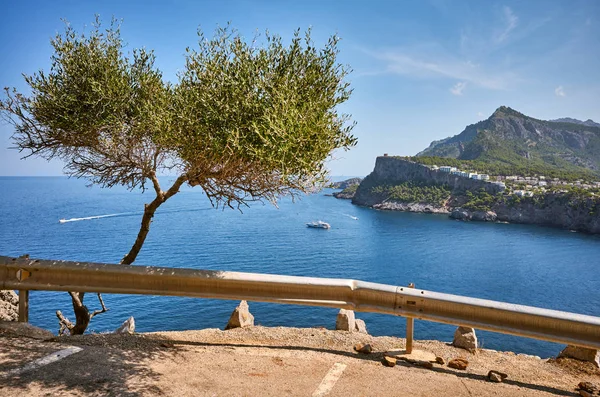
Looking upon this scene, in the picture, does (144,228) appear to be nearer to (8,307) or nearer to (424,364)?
(8,307)

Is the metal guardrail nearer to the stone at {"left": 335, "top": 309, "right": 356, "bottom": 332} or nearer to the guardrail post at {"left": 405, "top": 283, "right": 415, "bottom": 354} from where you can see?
the guardrail post at {"left": 405, "top": 283, "right": 415, "bottom": 354}

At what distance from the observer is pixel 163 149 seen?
909cm

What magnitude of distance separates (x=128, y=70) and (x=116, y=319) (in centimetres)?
3380

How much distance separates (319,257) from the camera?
2781 inches

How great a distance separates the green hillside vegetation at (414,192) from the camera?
15975 centimetres

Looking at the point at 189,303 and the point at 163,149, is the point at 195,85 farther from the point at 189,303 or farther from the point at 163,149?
the point at 189,303

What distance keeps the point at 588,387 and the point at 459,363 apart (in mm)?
1634

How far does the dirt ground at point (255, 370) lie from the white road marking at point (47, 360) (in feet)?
0.28

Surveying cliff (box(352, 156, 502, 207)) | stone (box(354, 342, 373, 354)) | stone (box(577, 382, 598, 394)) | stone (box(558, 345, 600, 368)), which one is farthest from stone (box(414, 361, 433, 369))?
cliff (box(352, 156, 502, 207))

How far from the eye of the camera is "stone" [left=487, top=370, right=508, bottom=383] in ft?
18.5

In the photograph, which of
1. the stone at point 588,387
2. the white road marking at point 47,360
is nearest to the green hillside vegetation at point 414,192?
the stone at point 588,387

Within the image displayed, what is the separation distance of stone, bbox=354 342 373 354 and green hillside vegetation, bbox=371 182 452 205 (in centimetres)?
15731

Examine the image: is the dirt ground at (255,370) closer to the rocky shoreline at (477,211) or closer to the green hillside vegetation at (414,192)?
the rocky shoreline at (477,211)

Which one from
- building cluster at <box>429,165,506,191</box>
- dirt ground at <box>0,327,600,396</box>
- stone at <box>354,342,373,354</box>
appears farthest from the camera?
building cluster at <box>429,165,506,191</box>
